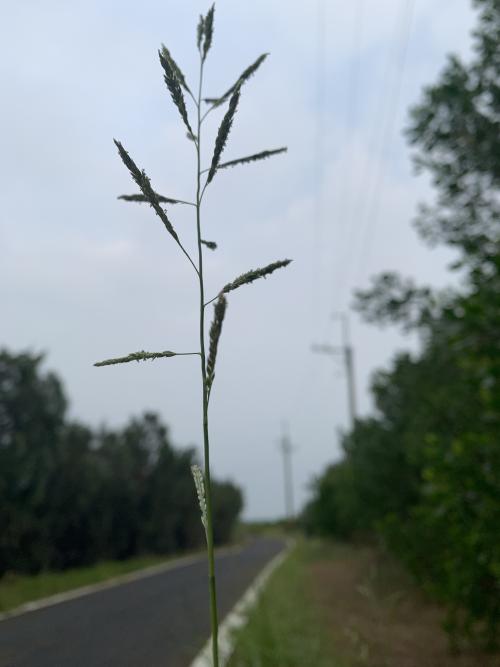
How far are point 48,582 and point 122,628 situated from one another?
37.8ft

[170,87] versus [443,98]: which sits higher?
[443,98]

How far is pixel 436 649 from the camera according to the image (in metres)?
9.84

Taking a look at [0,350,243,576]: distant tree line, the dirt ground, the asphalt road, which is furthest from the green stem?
[0,350,243,576]: distant tree line

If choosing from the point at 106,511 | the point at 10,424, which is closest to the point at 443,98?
the point at 10,424

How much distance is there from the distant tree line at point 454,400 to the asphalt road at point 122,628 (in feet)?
9.72

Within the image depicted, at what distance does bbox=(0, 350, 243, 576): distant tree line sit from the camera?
22.4 metres

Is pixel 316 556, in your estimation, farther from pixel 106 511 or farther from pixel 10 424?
pixel 10 424

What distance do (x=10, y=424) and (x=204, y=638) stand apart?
46.9 feet

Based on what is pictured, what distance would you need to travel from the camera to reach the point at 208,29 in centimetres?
187

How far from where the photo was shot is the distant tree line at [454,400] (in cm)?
790

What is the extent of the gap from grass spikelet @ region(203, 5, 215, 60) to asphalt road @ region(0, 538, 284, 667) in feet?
9.43

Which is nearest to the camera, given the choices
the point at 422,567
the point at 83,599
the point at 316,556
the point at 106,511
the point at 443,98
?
the point at 443,98

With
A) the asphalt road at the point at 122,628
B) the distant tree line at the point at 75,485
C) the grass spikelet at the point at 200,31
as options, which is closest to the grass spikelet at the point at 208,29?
the grass spikelet at the point at 200,31

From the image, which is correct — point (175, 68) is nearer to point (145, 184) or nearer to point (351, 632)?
point (145, 184)
